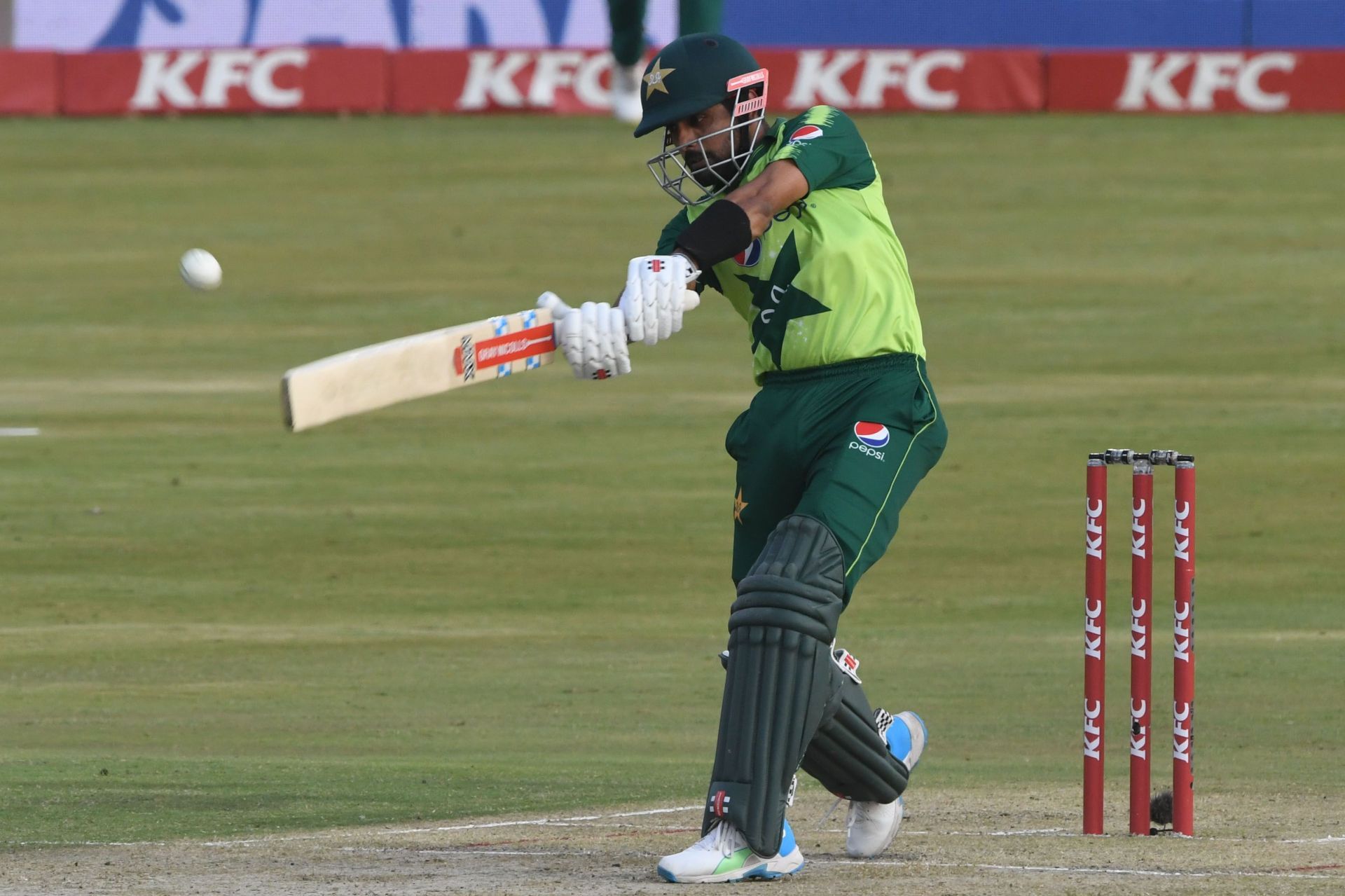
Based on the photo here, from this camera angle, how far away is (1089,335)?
19.9 meters

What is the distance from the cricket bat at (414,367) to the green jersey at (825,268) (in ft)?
1.47

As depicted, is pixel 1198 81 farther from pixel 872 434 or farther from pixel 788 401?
pixel 872 434

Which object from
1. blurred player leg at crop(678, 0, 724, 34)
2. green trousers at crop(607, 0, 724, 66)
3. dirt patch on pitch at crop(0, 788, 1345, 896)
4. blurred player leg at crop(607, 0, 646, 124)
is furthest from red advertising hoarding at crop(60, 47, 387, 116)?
dirt patch on pitch at crop(0, 788, 1345, 896)

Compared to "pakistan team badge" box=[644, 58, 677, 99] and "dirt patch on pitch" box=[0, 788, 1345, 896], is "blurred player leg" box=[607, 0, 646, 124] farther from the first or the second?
"pakistan team badge" box=[644, 58, 677, 99]

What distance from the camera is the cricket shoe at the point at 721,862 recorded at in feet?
16.8

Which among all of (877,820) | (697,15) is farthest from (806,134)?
(697,15)

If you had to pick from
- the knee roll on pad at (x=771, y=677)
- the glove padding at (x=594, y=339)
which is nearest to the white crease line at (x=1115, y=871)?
the knee roll on pad at (x=771, y=677)

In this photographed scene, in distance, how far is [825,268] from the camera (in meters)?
5.47

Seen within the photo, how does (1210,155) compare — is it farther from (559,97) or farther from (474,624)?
(474,624)

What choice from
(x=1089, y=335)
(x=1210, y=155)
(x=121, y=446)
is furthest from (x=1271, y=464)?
(x=1210, y=155)

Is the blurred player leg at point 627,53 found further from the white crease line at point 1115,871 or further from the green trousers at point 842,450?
the white crease line at point 1115,871

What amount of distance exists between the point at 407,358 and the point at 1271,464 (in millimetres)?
11037

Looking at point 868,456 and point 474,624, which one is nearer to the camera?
point 868,456

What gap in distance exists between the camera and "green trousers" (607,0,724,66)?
890 inches
